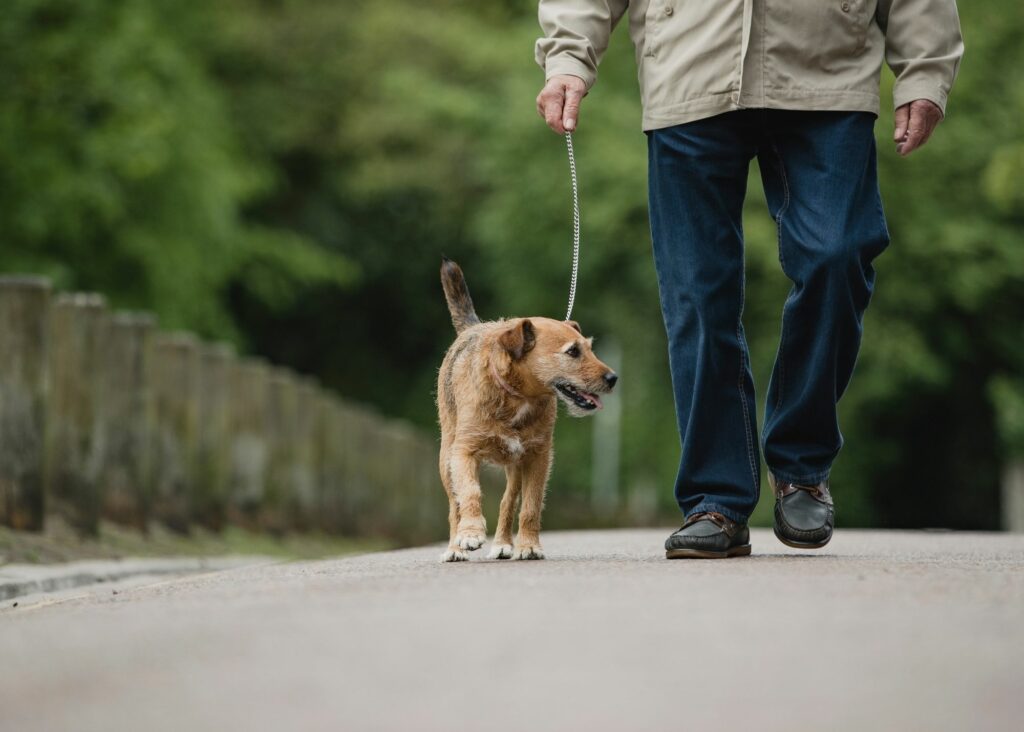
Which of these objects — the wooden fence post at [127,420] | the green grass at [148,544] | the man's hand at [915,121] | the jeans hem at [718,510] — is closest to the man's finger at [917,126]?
the man's hand at [915,121]

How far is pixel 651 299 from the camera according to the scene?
96.1 feet

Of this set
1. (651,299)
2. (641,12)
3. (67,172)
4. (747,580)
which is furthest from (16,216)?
(747,580)

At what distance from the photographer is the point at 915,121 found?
7.02 m

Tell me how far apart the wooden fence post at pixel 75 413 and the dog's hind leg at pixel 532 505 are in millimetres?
4212

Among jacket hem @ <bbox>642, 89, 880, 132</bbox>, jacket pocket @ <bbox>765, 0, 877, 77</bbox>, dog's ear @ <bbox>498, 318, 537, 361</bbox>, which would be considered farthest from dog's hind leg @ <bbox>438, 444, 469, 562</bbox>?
jacket pocket @ <bbox>765, 0, 877, 77</bbox>

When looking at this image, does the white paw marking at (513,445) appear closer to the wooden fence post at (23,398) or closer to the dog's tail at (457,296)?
the dog's tail at (457,296)

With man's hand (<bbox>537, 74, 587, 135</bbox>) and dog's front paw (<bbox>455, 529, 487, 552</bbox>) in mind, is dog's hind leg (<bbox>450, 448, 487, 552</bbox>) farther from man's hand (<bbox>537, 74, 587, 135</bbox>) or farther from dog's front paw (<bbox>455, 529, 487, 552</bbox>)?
man's hand (<bbox>537, 74, 587, 135</bbox>)

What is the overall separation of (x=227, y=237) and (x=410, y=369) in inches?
675

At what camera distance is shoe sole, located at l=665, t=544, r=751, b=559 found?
6.85m

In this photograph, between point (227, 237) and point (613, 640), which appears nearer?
point (613, 640)

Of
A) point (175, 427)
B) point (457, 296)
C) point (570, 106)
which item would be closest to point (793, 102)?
point (570, 106)

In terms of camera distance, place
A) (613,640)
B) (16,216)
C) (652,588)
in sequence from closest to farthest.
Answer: (613,640) → (652,588) → (16,216)

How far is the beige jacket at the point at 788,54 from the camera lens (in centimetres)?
682

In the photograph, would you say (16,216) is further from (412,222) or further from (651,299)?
(412,222)
